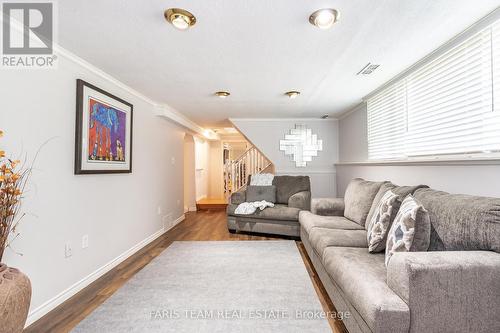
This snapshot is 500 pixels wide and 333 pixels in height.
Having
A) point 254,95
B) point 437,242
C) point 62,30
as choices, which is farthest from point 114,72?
point 437,242

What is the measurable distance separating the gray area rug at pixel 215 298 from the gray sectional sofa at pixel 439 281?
1.56 ft

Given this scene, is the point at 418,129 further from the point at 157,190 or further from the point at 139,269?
the point at 157,190

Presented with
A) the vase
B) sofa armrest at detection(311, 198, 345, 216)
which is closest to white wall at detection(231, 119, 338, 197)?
sofa armrest at detection(311, 198, 345, 216)

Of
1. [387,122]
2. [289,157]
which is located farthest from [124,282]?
[289,157]

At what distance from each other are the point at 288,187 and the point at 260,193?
56 centimetres

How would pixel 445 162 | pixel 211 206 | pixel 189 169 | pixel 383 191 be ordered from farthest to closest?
1. pixel 211 206
2. pixel 189 169
3. pixel 383 191
4. pixel 445 162

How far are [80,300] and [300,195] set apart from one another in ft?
A: 10.4

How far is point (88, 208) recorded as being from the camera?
7.86 ft

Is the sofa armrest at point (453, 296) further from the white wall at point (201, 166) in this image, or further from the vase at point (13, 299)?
→ the white wall at point (201, 166)

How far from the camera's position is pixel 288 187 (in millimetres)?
4566

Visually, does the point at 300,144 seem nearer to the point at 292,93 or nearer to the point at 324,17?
the point at 292,93

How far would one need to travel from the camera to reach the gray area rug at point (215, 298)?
172 centimetres

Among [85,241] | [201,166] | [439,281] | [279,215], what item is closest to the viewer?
[439,281]

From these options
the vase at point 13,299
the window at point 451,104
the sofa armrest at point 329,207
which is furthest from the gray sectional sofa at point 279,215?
the vase at point 13,299
